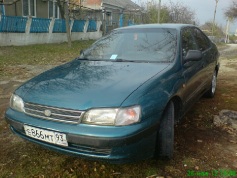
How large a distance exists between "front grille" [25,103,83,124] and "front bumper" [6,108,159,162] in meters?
0.04

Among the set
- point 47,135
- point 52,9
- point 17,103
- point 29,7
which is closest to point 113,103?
point 47,135

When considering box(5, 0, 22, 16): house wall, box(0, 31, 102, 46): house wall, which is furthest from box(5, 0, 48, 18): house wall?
box(0, 31, 102, 46): house wall

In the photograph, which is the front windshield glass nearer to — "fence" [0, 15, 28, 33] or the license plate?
the license plate

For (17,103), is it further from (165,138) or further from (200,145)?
(200,145)

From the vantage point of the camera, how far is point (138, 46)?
132 inches

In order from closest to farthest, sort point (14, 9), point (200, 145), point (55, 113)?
point (55, 113)
point (200, 145)
point (14, 9)

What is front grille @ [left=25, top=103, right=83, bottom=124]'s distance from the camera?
7.07 feet

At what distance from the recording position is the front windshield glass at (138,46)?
124 inches

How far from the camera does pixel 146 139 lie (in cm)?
224

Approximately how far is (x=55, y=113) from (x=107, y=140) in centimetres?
55

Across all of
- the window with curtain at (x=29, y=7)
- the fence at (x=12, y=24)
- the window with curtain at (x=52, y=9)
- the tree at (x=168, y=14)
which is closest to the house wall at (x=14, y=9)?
the window with curtain at (x=29, y=7)

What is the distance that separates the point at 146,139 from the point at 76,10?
2021 centimetres

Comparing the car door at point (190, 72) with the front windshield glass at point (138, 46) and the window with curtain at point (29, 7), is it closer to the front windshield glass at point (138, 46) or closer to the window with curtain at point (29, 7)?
the front windshield glass at point (138, 46)

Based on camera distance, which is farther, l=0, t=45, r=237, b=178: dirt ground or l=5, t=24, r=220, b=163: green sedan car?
l=0, t=45, r=237, b=178: dirt ground
